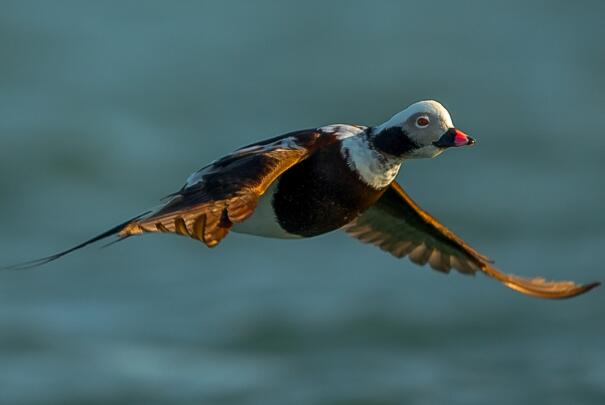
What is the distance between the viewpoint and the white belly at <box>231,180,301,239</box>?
9.36 m

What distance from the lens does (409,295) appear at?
1891 centimetres

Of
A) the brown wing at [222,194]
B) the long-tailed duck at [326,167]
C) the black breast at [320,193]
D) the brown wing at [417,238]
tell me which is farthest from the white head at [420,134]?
the brown wing at [417,238]

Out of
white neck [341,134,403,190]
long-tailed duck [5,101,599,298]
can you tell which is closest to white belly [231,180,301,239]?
long-tailed duck [5,101,599,298]

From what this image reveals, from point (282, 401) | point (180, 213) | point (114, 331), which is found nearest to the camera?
point (180, 213)

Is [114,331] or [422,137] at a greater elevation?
[114,331]

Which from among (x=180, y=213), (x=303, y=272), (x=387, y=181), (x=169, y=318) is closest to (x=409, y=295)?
(x=303, y=272)

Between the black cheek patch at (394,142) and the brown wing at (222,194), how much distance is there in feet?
1.23

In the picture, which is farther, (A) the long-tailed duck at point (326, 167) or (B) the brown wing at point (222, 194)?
(A) the long-tailed duck at point (326, 167)

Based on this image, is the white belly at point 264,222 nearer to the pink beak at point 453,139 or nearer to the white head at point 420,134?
the white head at point 420,134

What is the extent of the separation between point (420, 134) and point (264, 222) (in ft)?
3.21

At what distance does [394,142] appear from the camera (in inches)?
362

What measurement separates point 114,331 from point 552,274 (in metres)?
4.92

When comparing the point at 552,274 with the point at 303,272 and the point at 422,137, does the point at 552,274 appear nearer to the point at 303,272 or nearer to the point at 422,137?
the point at 303,272

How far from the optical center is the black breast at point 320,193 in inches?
364
